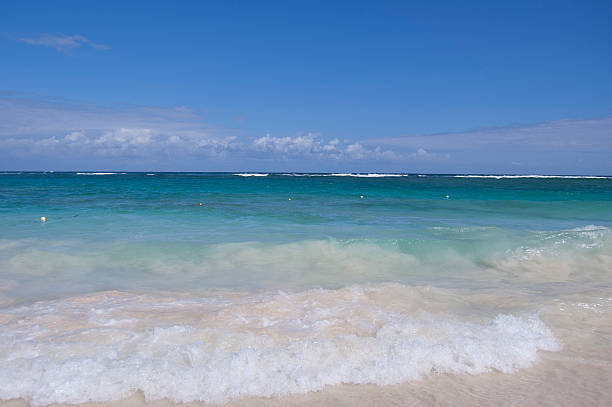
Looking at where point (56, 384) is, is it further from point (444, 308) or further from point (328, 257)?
point (328, 257)

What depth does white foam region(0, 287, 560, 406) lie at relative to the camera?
3.89 m

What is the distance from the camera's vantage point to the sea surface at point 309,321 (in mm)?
3908

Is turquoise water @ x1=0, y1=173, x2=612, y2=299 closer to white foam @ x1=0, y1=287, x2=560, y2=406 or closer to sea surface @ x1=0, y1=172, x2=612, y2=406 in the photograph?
sea surface @ x1=0, y1=172, x2=612, y2=406

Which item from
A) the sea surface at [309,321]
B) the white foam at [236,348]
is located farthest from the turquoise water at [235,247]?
the white foam at [236,348]

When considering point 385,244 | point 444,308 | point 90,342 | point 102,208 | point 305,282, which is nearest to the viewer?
point 90,342

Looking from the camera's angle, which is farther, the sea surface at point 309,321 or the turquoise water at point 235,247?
the turquoise water at point 235,247

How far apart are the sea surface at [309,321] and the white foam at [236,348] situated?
18mm

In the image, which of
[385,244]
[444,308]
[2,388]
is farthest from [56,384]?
[385,244]

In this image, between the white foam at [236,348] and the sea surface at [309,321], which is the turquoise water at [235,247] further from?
the white foam at [236,348]

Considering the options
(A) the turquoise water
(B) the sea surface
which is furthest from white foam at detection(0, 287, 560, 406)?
(A) the turquoise water

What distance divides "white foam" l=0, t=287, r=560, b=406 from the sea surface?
0.02 m

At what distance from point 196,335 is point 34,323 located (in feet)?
7.09

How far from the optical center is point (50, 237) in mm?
12250

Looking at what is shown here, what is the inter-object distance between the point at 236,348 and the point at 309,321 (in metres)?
1.09
